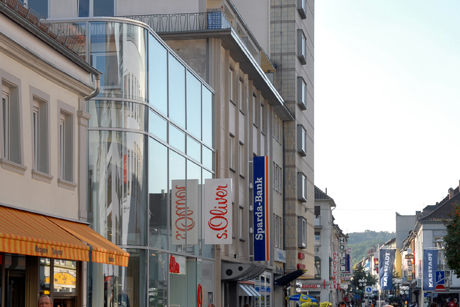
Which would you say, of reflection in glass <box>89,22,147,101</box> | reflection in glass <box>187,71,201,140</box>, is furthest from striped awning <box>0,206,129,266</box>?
reflection in glass <box>187,71,201,140</box>

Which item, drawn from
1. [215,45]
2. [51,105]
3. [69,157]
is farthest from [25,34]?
[215,45]

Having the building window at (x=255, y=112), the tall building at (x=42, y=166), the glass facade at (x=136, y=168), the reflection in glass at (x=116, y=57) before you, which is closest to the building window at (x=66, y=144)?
the tall building at (x=42, y=166)

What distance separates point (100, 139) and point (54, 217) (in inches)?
207

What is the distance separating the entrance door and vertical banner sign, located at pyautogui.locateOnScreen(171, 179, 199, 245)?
8538 mm

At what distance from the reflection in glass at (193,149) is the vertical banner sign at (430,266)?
4160 cm

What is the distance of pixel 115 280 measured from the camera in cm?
1878

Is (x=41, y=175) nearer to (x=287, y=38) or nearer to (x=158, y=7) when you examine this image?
(x=158, y=7)

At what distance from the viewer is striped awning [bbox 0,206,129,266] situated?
1123 centimetres

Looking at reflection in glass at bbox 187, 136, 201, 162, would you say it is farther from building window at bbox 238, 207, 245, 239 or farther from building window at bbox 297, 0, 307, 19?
building window at bbox 297, 0, 307, 19

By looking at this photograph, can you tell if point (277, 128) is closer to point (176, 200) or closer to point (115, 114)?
point (176, 200)

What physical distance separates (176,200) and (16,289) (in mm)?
9541

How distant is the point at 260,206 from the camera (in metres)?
34.2

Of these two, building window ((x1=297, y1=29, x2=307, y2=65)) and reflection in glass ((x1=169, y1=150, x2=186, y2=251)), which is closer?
reflection in glass ((x1=169, y1=150, x2=186, y2=251))

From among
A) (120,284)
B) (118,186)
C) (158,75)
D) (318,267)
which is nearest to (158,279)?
(120,284)
